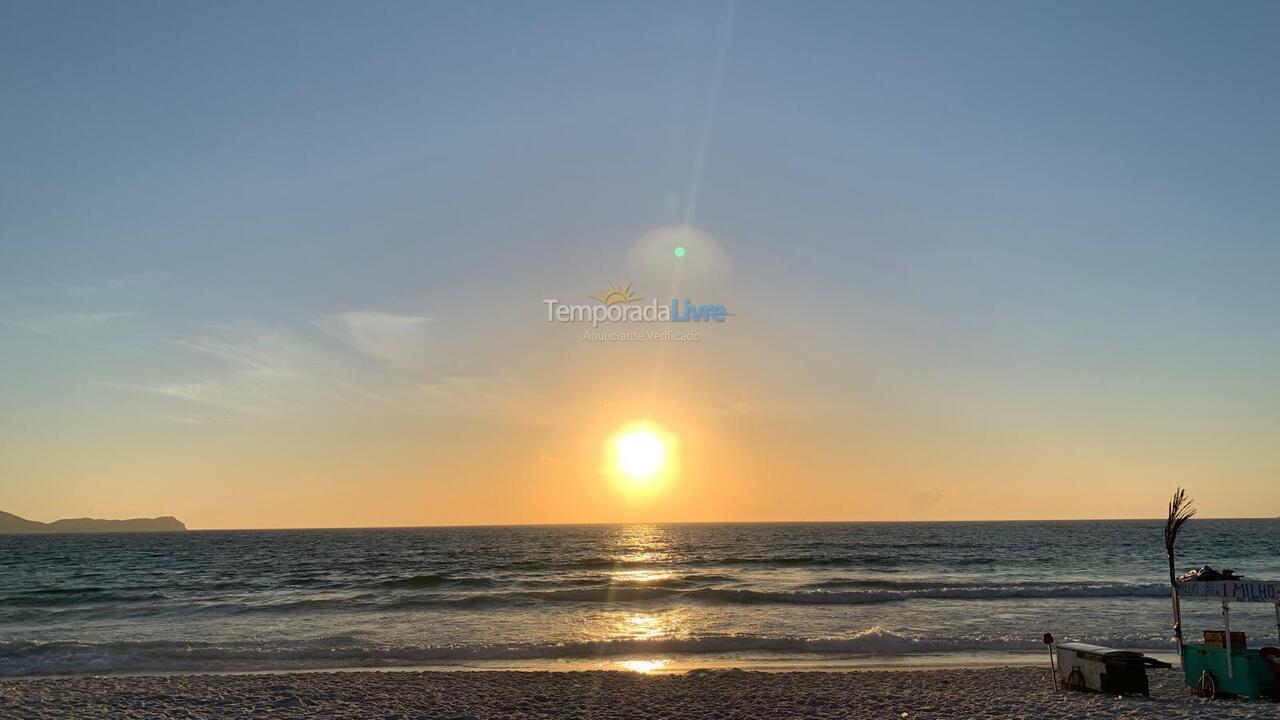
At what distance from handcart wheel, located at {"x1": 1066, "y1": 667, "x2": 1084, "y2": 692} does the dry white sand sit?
0.33 m

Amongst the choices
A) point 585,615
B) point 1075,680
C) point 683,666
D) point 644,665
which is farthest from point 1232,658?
point 585,615

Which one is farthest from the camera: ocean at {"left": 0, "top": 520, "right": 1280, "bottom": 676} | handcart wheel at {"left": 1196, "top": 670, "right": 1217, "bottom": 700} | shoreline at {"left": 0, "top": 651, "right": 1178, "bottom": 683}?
ocean at {"left": 0, "top": 520, "right": 1280, "bottom": 676}

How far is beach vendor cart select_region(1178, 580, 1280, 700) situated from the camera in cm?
1296

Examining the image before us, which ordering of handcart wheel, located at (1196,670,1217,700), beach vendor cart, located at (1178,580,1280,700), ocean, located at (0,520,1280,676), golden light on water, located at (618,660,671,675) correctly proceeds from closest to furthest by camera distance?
beach vendor cart, located at (1178,580,1280,700) → handcart wheel, located at (1196,670,1217,700) → golden light on water, located at (618,660,671,675) → ocean, located at (0,520,1280,676)

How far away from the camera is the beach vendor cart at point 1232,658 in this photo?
42.5ft

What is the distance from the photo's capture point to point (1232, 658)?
1345 centimetres

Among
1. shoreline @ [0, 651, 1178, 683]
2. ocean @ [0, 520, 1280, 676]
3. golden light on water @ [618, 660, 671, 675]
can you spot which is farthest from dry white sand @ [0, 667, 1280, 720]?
ocean @ [0, 520, 1280, 676]

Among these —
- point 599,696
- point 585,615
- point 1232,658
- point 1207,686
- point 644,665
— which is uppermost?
point 1232,658

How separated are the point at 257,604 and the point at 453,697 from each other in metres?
26.2

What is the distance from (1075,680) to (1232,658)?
2.51 metres

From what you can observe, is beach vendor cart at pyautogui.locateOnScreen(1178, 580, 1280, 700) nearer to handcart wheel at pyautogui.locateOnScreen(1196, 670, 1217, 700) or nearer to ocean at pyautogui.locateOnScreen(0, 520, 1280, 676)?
handcart wheel at pyautogui.locateOnScreen(1196, 670, 1217, 700)

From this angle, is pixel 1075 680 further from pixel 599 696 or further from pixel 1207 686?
pixel 599 696

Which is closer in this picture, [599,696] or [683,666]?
[599,696]

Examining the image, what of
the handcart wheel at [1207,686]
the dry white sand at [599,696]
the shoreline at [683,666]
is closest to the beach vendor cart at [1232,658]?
the handcart wheel at [1207,686]
